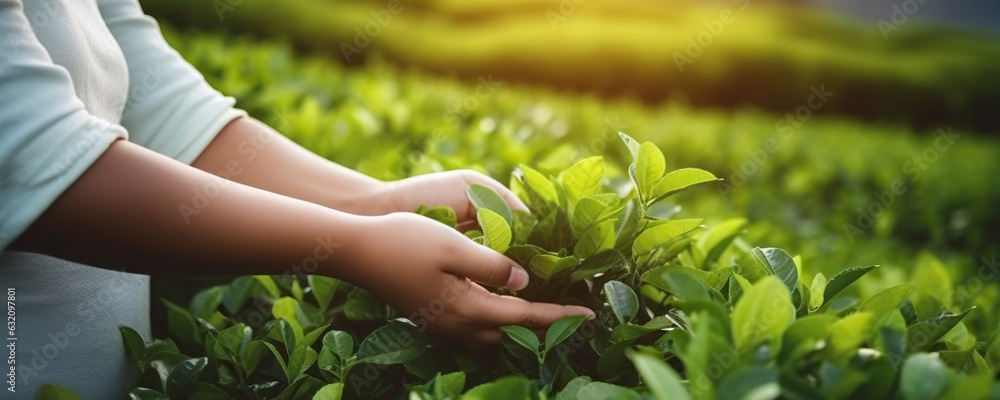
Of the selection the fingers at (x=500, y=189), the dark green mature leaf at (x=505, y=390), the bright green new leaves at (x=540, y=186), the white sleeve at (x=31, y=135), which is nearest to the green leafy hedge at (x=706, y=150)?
the fingers at (x=500, y=189)

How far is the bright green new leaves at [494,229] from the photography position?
111 cm

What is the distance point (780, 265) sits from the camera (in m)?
1.14

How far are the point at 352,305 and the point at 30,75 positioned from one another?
2.07 ft

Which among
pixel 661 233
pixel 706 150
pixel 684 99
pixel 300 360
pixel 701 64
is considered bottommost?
pixel 684 99

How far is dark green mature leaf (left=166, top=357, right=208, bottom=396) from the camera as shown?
47.2 inches

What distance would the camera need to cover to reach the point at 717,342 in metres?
0.84

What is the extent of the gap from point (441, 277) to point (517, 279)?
123mm

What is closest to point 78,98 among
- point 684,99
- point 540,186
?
point 540,186

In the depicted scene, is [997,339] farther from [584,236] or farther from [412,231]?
[412,231]

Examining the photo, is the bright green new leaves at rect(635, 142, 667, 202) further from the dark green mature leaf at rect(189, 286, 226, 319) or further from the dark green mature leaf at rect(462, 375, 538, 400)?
the dark green mature leaf at rect(189, 286, 226, 319)

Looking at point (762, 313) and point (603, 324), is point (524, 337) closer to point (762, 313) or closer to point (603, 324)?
point (603, 324)

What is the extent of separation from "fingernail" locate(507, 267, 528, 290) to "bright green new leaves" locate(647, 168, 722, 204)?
0.27 metres

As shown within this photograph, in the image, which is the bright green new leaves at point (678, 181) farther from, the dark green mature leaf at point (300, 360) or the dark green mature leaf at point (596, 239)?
the dark green mature leaf at point (300, 360)

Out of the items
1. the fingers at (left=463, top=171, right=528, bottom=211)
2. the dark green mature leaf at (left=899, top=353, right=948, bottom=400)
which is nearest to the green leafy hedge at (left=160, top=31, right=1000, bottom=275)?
the fingers at (left=463, top=171, right=528, bottom=211)
